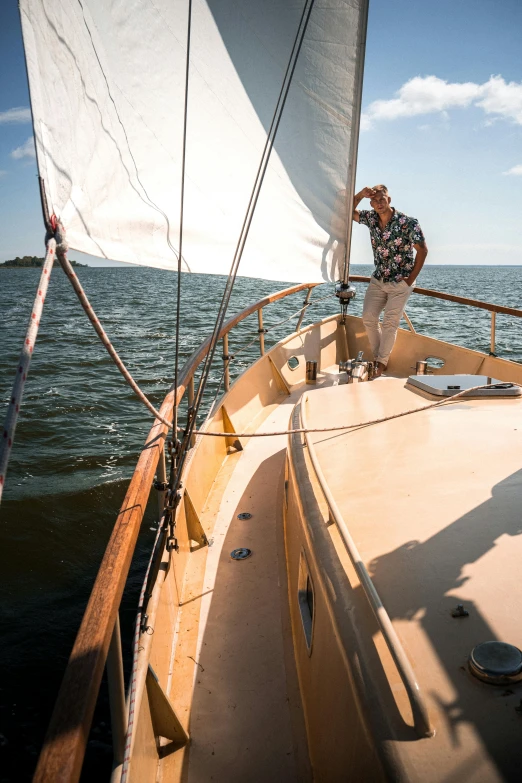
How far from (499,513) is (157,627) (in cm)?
144

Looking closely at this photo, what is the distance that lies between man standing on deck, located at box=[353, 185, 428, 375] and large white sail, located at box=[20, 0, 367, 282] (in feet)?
1.82

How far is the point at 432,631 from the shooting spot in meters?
1.45

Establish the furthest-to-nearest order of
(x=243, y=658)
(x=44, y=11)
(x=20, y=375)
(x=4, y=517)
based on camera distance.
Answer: (x=4, y=517), (x=243, y=658), (x=44, y=11), (x=20, y=375)

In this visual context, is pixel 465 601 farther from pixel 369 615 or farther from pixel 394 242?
pixel 394 242

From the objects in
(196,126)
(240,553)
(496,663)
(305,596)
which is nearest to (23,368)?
(496,663)

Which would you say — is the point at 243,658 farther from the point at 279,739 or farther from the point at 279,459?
the point at 279,459

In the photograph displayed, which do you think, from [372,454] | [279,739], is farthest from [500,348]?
[279,739]

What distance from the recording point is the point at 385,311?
5.38 m

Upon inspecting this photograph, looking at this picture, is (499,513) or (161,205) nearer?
(499,513)

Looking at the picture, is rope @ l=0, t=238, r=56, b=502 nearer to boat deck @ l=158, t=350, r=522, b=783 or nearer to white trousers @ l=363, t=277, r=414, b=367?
boat deck @ l=158, t=350, r=522, b=783

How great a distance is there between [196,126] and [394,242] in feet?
8.79

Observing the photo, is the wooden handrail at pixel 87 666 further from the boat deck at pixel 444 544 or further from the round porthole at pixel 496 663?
the round porthole at pixel 496 663

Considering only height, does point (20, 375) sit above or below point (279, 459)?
above

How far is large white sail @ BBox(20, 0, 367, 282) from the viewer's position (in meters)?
1.78
